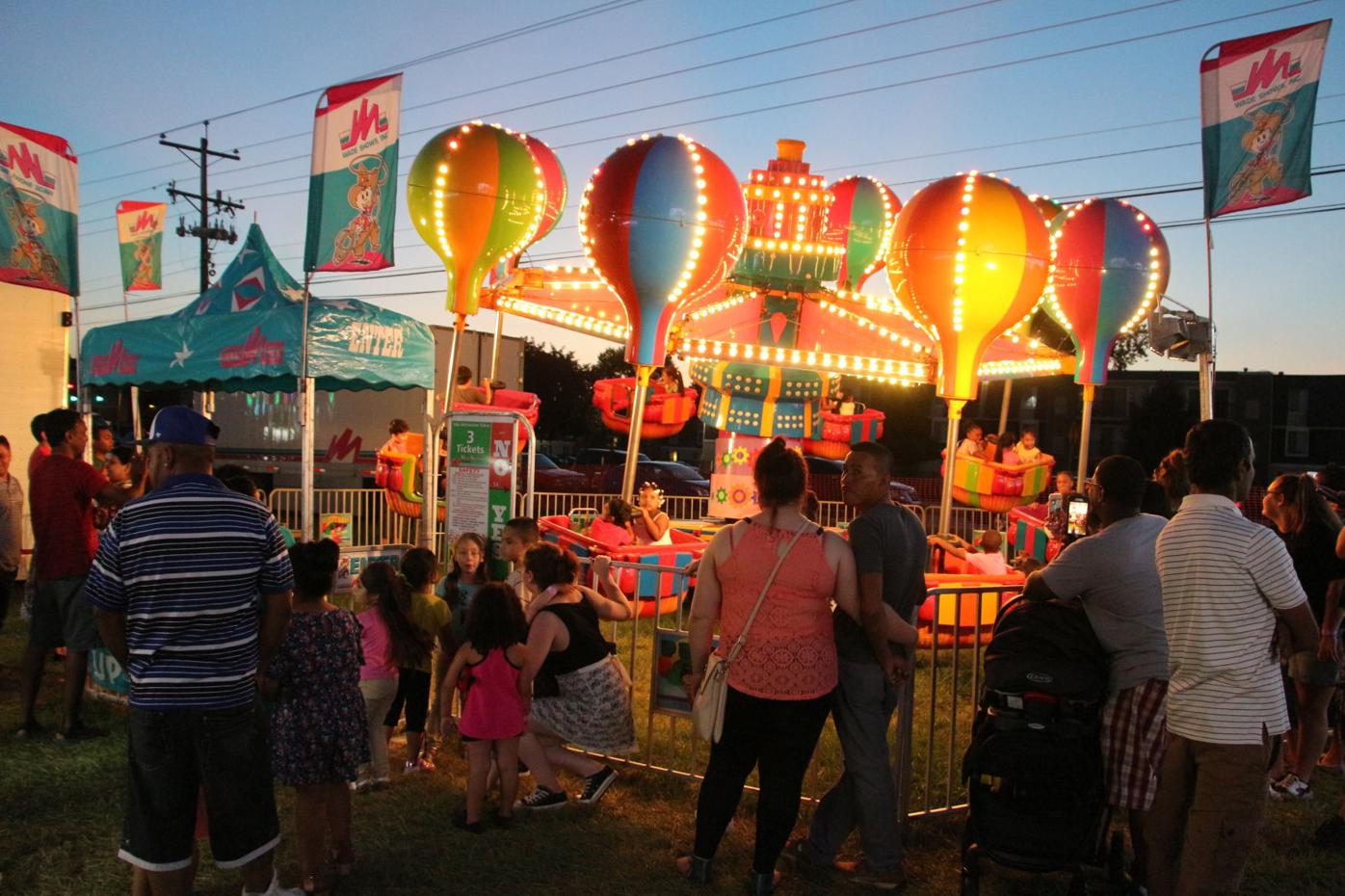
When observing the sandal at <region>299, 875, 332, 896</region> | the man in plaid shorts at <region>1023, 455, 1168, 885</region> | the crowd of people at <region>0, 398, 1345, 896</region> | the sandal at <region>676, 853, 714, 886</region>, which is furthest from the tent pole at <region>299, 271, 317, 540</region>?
the man in plaid shorts at <region>1023, 455, 1168, 885</region>

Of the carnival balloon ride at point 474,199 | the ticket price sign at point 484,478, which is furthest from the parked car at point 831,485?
the ticket price sign at point 484,478

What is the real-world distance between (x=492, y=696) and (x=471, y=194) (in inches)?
235

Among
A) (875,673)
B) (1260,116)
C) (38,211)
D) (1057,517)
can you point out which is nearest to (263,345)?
(38,211)

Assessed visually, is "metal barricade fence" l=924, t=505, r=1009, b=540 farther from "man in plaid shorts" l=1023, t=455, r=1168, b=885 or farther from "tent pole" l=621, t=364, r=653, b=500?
"man in plaid shorts" l=1023, t=455, r=1168, b=885

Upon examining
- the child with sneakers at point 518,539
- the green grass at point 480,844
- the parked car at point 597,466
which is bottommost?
the green grass at point 480,844

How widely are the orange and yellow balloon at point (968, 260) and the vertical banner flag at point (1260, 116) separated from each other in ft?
4.60

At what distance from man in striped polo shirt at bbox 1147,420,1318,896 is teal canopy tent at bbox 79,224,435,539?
21.5 ft

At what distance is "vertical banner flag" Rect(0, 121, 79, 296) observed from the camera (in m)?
9.00

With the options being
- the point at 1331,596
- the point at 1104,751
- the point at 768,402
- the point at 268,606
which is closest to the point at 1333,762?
the point at 1331,596

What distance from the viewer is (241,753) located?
10.7 feet

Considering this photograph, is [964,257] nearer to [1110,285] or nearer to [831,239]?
[1110,285]

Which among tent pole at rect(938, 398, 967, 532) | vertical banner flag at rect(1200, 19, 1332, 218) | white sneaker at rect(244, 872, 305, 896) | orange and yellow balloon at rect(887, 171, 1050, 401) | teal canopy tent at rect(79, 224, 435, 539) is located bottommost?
white sneaker at rect(244, 872, 305, 896)

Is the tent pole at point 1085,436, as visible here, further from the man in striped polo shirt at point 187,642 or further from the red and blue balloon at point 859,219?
the man in striped polo shirt at point 187,642

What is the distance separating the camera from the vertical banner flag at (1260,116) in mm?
7797
